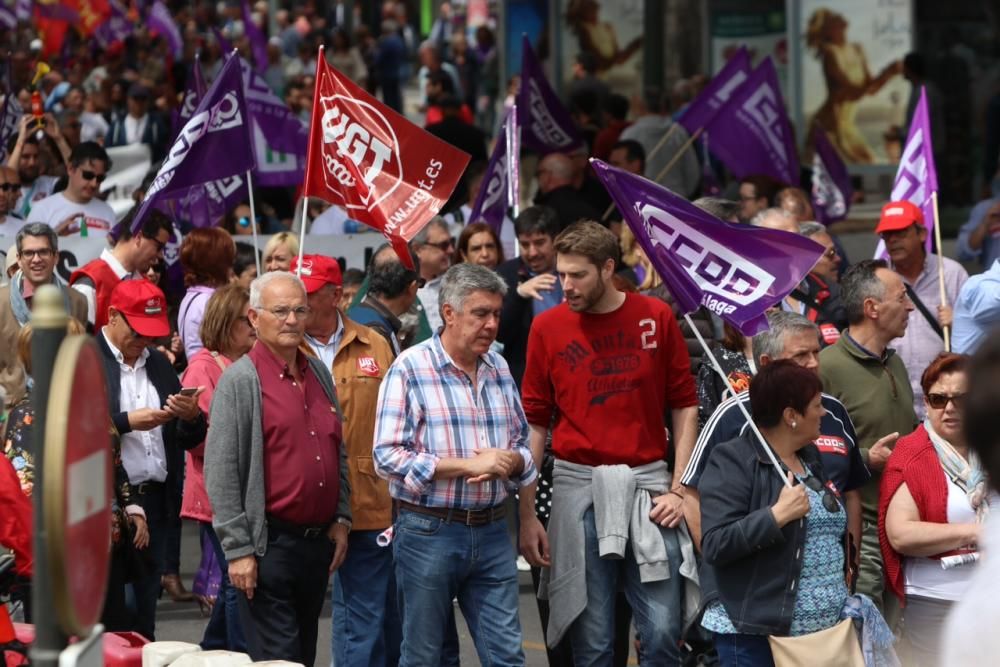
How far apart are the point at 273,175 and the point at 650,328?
21.2 feet

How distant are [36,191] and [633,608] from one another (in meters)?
7.80

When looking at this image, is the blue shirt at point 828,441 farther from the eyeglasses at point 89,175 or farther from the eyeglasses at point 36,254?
the eyeglasses at point 89,175

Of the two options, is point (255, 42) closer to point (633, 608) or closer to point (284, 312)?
point (284, 312)

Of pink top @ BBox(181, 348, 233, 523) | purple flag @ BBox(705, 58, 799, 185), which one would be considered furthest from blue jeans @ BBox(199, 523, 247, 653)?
purple flag @ BBox(705, 58, 799, 185)

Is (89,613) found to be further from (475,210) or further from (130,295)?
(475,210)

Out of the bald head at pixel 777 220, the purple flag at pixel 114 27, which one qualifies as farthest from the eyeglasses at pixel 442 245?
the purple flag at pixel 114 27

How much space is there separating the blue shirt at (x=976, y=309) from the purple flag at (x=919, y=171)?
179cm

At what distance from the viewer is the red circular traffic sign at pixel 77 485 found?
134 inches

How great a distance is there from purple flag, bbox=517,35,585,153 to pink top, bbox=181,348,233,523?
6001 millimetres

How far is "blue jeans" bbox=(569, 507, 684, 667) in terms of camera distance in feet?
23.0

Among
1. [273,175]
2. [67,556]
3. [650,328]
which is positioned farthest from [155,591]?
[273,175]

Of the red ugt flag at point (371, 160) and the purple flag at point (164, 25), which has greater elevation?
the purple flag at point (164, 25)

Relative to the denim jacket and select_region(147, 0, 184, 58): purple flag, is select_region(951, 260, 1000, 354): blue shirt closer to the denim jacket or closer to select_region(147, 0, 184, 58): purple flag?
the denim jacket

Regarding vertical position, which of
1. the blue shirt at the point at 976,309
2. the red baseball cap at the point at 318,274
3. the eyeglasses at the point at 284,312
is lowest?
the blue shirt at the point at 976,309
